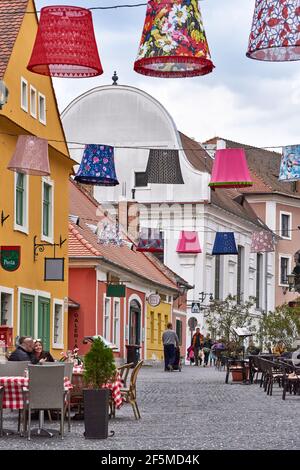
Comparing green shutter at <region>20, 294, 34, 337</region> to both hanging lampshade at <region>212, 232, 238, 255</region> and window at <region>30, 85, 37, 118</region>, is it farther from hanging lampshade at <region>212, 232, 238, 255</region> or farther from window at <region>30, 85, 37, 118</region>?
hanging lampshade at <region>212, 232, 238, 255</region>

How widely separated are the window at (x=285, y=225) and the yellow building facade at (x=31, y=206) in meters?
48.5

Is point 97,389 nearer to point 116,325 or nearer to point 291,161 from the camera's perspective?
point 291,161

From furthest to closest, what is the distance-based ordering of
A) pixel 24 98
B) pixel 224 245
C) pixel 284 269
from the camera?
1. pixel 284 269
2. pixel 224 245
3. pixel 24 98

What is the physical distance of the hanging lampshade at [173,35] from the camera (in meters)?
19.1

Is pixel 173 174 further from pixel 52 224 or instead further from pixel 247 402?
pixel 247 402

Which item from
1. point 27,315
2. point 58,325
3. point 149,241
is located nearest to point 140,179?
point 149,241

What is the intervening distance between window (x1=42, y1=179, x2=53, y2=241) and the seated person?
53.2 feet

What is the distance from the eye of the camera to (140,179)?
234 ft

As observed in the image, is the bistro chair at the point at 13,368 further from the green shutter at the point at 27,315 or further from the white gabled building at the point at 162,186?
the white gabled building at the point at 162,186

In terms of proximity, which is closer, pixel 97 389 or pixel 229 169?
pixel 97 389

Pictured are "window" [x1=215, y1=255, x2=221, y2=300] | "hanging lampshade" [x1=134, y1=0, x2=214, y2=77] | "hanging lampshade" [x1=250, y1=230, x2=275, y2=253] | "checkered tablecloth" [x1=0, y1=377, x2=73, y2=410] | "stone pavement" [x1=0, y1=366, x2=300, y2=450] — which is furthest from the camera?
"window" [x1=215, y1=255, x2=221, y2=300]

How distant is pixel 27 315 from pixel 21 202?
9.81 feet

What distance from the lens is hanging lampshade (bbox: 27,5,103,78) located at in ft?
73.2

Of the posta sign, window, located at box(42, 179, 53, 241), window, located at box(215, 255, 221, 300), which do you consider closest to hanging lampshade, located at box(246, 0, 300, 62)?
the posta sign
